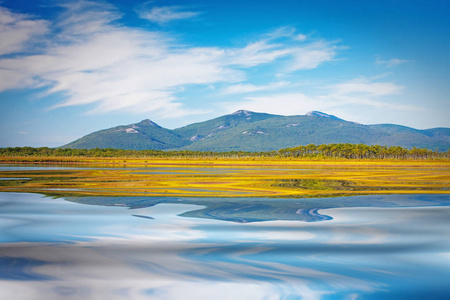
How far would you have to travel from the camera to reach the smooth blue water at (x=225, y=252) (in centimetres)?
601

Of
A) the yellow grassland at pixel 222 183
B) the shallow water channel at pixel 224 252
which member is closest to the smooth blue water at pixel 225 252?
the shallow water channel at pixel 224 252

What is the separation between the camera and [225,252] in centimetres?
780

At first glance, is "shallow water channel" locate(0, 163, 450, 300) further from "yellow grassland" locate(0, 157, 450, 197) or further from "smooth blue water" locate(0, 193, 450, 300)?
"yellow grassland" locate(0, 157, 450, 197)

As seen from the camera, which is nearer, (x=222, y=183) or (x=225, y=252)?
(x=225, y=252)

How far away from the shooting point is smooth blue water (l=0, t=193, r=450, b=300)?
6008 millimetres

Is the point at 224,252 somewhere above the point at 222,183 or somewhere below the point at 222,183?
below

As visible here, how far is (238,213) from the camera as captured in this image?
12281 millimetres

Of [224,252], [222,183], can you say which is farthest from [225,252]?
[222,183]

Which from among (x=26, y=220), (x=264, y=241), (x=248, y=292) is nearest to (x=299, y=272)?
(x=248, y=292)

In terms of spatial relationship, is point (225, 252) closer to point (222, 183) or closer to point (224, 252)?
point (224, 252)

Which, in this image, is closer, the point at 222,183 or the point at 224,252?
the point at 224,252

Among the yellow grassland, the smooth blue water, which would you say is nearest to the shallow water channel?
the smooth blue water

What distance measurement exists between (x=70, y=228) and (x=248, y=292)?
6.10 meters

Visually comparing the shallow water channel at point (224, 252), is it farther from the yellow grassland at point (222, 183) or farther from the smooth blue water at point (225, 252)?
A: the yellow grassland at point (222, 183)
